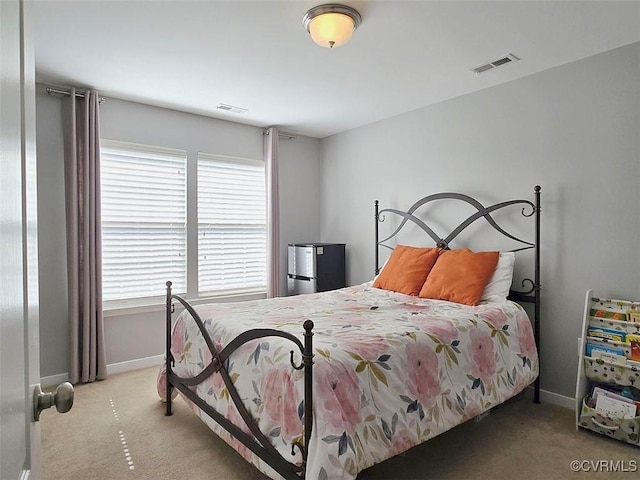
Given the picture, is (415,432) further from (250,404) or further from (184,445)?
(184,445)

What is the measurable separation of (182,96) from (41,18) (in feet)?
4.48

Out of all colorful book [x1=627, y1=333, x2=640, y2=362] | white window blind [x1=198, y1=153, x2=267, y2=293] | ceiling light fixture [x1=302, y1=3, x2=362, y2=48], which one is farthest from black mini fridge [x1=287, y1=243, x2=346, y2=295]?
colorful book [x1=627, y1=333, x2=640, y2=362]

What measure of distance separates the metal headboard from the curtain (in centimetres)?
119

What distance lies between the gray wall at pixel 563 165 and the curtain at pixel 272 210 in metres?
1.64

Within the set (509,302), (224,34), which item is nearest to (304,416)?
(509,302)

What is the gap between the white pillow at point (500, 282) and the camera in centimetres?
294

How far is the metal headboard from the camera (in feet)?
9.83

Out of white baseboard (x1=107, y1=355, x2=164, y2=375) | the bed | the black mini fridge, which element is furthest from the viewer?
the black mini fridge

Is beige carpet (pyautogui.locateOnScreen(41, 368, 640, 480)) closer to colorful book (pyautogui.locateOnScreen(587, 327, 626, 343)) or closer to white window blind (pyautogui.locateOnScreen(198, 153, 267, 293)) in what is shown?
colorful book (pyautogui.locateOnScreen(587, 327, 626, 343))

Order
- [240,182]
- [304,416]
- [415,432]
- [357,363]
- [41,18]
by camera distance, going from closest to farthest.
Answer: [304,416] < [357,363] < [415,432] < [41,18] < [240,182]

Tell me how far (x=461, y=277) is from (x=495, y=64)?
5.30 ft

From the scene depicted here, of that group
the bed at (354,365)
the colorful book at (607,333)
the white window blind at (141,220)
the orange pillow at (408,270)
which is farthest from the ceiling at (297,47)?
the colorful book at (607,333)

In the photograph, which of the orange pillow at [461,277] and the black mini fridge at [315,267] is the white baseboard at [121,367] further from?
the orange pillow at [461,277]

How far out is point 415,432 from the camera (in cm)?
190
